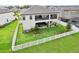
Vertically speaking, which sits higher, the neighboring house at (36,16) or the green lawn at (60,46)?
the neighboring house at (36,16)

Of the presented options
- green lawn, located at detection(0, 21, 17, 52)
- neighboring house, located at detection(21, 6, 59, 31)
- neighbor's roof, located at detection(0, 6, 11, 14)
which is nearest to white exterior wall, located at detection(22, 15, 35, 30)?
neighboring house, located at detection(21, 6, 59, 31)

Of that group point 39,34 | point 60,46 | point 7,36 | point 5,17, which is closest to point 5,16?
point 5,17

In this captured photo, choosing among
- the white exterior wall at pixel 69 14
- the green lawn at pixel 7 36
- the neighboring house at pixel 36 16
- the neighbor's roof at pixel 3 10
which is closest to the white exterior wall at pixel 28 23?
the neighboring house at pixel 36 16

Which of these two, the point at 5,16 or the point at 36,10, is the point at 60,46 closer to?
the point at 36,10

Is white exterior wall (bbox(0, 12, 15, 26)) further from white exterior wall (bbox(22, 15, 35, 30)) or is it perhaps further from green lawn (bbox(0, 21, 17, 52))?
white exterior wall (bbox(22, 15, 35, 30))

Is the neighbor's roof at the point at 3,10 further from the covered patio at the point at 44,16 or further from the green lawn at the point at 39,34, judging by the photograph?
the covered patio at the point at 44,16
